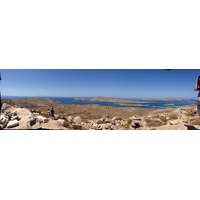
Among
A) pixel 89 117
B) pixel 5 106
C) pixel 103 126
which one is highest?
pixel 5 106

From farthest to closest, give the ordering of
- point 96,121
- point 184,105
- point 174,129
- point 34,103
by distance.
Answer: point 34,103, point 96,121, point 184,105, point 174,129

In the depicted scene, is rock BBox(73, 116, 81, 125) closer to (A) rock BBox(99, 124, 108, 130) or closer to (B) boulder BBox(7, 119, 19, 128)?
(A) rock BBox(99, 124, 108, 130)

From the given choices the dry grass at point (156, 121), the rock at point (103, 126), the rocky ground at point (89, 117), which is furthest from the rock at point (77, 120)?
the dry grass at point (156, 121)

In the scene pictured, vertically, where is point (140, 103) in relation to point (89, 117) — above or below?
above

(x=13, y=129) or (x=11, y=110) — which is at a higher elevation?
(x=11, y=110)

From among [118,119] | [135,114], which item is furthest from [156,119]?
[118,119]

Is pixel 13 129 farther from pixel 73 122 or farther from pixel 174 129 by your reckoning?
pixel 174 129

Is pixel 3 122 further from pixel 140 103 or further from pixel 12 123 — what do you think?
pixel 140 103

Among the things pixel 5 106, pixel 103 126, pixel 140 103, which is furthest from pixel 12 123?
pixel 140 103
